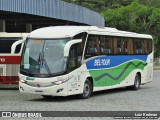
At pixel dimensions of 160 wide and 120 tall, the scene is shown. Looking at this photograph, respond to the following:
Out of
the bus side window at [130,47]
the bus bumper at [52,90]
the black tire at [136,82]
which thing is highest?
the bus side window at [130,47]

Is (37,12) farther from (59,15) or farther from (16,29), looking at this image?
(16,29)

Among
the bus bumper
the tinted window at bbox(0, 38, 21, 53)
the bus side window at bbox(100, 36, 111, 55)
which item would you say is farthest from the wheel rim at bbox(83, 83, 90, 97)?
the tinted window at bbox(0, 38, 21, 53)

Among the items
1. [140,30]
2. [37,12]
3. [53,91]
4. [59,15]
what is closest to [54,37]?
[53,91]

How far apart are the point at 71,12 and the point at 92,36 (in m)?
17.4

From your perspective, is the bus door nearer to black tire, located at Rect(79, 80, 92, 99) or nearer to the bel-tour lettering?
black tire, located at Rect(79, 80, 92, 99)

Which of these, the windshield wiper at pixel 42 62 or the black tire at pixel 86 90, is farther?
the black tire at pixel 86 90

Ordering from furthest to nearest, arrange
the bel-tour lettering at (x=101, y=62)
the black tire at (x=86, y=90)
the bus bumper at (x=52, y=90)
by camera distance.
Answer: the bel-tour lettering at (x=101, y=62)
the black tire at (x=86, y=90)
the bus bumper at (x=52, y=90)

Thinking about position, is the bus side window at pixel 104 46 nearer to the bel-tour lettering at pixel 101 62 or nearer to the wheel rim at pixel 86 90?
the bel-tour lettering at pixel 101 62

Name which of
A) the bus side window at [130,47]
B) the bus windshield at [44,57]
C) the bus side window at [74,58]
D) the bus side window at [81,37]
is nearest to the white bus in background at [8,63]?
the bus side window at [130,47]

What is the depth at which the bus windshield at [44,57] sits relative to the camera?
17.1m

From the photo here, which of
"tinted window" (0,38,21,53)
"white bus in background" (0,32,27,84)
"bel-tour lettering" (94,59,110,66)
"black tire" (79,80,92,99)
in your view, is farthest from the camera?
"tinted window" (0,38,21,53)

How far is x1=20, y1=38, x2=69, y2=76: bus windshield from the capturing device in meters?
17.1

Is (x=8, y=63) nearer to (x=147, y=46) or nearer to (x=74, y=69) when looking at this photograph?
(x=74, y=69)

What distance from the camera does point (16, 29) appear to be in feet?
153
